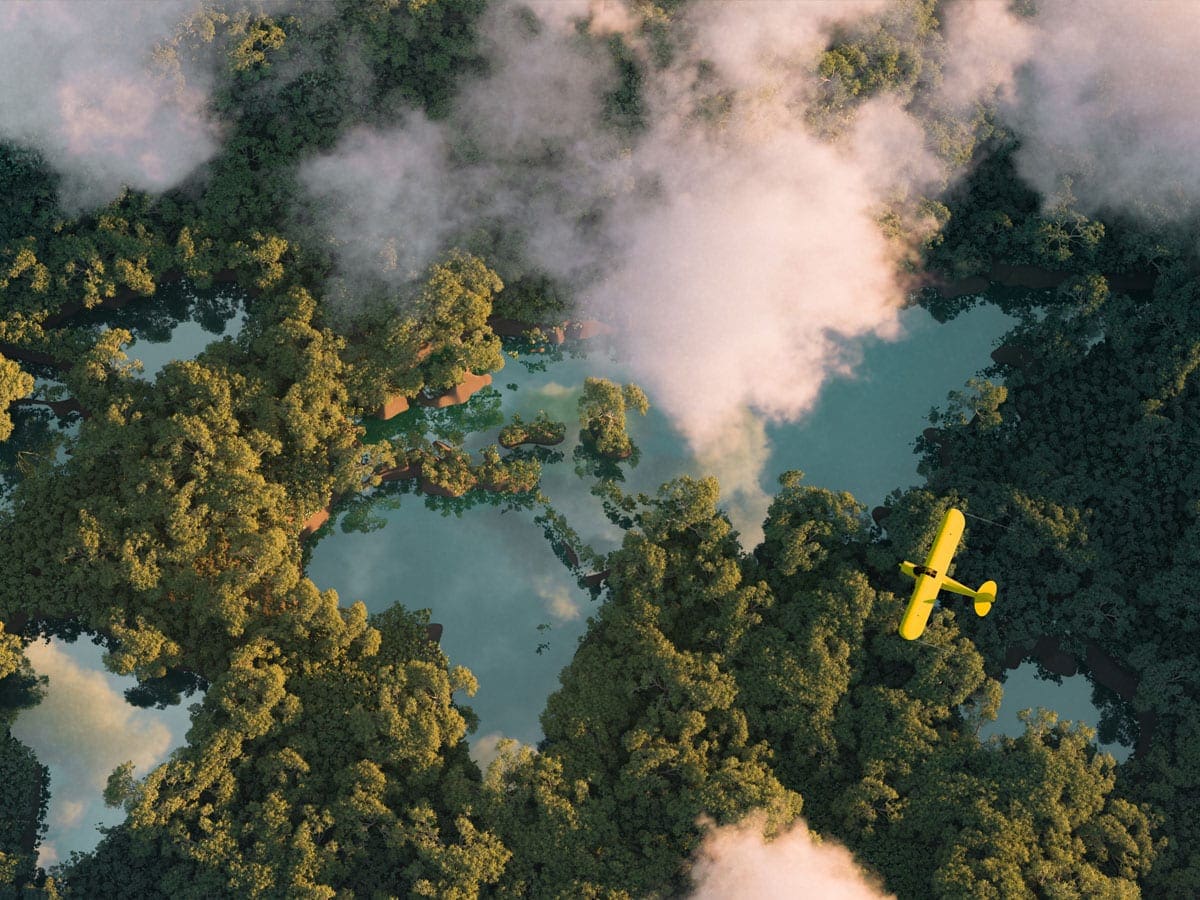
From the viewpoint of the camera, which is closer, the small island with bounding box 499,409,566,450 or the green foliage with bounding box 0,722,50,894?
the green foliage with bounding box 0,722,50,894

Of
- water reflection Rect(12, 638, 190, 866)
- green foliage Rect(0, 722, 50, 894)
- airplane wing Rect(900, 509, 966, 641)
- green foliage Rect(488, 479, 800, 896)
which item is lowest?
green foliage Rect(0, 722, 50, 894)

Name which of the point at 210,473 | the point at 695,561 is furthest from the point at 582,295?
the point at 210,473

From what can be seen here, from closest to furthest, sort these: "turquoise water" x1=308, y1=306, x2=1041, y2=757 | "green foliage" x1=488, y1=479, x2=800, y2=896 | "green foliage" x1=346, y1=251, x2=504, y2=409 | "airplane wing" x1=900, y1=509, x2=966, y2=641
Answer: "green foliage" x1=488, y1=479, x2=800, y2=896, "airplane wing" x1=900, y1=509, x2=966, y2=641, "green foliage" x1=346, y1=251, x2=504, y2=409, "turquoise water" x1=308, y1=306, x2=1041, y2=757

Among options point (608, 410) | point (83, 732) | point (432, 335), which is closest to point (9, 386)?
point (83, 732)

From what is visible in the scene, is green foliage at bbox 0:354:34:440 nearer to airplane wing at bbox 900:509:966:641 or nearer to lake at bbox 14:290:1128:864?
lake at bbox 14:290:1128:864

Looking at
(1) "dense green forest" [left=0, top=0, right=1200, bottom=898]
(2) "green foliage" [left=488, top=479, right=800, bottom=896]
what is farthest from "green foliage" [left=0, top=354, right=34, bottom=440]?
(2) "green foliage" [left=488, top=479, right=800, bottom=896]

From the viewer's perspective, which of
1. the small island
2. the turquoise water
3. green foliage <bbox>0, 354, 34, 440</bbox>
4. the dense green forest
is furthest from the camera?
the small island

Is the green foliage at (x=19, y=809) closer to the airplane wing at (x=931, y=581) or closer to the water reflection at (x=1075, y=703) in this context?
the airplane wing at (x=931, y=581)

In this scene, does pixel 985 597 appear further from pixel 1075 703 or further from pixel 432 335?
pixel 432 335
